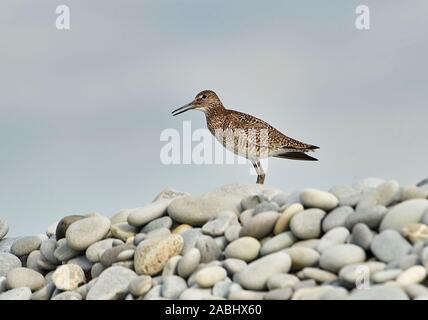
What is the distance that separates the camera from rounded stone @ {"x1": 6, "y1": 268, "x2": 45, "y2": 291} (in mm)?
6059

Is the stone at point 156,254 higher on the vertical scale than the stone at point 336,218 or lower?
lower

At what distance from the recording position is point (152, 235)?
224 inches

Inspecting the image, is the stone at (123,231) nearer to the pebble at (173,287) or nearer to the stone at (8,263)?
the pebble at (173,287)

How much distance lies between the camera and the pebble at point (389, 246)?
457cm

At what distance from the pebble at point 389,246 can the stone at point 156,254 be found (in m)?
1.48

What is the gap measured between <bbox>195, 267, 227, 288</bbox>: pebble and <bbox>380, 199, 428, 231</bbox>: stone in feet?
3.72

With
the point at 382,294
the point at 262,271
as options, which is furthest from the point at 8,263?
the point at 382,294

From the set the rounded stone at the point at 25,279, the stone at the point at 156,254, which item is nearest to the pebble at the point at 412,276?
the stone at the point at 156,254

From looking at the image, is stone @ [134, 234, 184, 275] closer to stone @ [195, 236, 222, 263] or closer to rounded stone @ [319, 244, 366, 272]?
stone @ [195, 236, 222, 263]

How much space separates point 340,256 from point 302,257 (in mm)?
289

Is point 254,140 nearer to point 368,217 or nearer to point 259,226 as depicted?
point 259,226

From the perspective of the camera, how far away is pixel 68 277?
5.67m

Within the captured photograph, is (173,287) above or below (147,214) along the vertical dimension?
below
